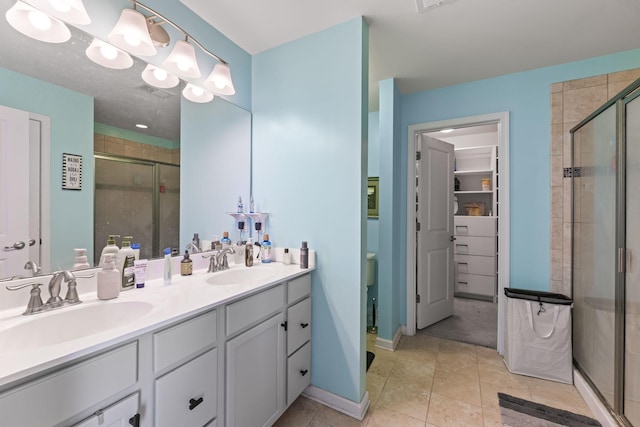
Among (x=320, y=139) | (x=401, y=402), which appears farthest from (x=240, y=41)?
(x=401, y=402)

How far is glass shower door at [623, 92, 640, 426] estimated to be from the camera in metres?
1.35

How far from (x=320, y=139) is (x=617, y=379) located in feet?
7.27

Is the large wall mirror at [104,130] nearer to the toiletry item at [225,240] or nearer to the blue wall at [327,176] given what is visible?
the toiletry item at [225,240]

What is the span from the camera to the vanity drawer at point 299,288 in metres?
1.54

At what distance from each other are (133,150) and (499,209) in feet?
9.27

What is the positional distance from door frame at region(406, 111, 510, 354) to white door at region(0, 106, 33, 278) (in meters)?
2.65

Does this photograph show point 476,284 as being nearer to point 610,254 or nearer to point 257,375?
point 610,254

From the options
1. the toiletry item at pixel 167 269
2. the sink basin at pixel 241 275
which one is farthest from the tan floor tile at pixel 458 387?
the toiletry item at pixel 167 269

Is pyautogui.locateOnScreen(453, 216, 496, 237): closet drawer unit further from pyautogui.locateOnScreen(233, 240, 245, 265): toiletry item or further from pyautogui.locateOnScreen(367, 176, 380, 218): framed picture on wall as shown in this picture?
pyautogui.locateOnScreen(233, 240, 245, 265): toiletry item

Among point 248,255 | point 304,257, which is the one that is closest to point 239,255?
point 248,255

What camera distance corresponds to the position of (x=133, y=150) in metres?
1.41

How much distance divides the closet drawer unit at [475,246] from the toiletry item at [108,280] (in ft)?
13.5

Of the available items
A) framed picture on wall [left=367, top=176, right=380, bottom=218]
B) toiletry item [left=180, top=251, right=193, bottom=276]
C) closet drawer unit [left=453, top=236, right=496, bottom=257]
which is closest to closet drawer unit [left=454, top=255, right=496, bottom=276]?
closet drawer unit [left=453, top=236, right=496, bottom=257]

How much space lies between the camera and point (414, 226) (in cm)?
269
